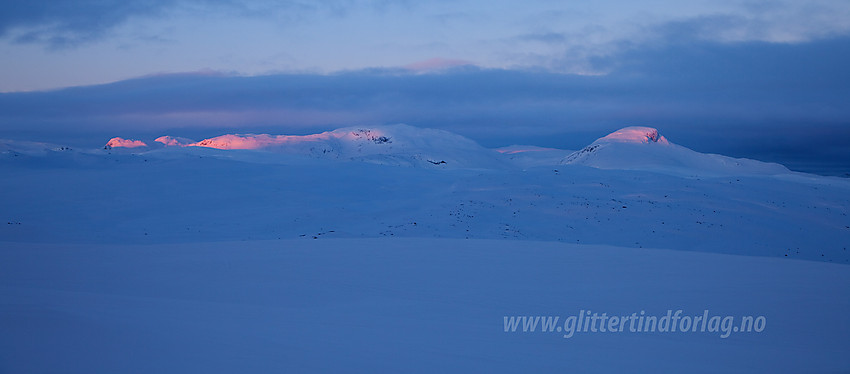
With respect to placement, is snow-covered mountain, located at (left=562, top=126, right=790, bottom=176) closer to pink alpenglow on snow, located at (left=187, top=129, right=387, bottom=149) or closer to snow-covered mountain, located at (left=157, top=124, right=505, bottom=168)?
snow-covered mountain, located at (left=157, top=124, right=505, bottom=168)

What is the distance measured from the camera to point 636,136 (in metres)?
90.6

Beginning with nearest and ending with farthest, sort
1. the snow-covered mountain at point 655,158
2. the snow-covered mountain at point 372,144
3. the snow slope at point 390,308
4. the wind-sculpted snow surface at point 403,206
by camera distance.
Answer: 1. the snow slope at point 390,308
2. the wind-sculpted snow surface at point 403,206
3. the snow-covered mountain at point 655,158
4. the snow-covered mountain at point 372,144

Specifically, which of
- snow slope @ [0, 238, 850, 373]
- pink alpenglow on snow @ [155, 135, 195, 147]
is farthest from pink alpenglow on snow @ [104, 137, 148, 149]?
snow slope @ [0, 238, 850, 373]

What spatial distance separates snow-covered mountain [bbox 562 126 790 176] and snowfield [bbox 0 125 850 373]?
45846 mm

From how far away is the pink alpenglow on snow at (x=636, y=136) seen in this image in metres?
86.9

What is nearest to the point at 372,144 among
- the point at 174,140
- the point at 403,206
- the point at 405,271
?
the point at 174,140

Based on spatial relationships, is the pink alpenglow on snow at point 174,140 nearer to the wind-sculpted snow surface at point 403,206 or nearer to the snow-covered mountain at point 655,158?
the snow-covered mountain at point 655,158

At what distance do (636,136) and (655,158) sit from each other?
1829 cm

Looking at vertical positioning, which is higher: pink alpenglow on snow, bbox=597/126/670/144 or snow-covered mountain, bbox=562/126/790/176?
pink alpenglow on snow, bbox=597/126/670/144

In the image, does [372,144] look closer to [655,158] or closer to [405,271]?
[655,158]

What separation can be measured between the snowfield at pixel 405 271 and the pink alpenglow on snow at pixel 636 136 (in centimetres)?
6215

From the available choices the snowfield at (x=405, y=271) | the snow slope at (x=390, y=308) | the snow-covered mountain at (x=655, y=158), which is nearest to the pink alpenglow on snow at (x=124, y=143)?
the snow-covered mountain at (x=655, y=158)

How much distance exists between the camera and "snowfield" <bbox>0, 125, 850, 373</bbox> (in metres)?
5.70

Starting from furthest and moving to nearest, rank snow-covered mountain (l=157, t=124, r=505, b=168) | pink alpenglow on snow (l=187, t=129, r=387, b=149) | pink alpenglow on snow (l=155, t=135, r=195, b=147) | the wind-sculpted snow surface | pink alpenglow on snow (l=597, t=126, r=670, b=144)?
1. pink alpenglow on snow (l=155, t=135, r=195, b=147)
2. pink alpenglow on snow (l=187, t=129, r=387, b=149)
3. snow-covered mountain (l=157, t=124, r=505, b=168)
4. pink alpenglow on snow (l=597, t=126, r=670, b=144)
5. the wind-sculpted snow surface
